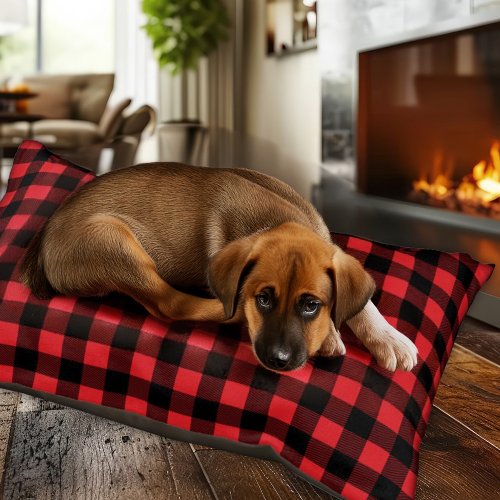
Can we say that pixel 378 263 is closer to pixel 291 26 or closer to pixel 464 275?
pixel 464 275

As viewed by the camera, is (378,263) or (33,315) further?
(378,263)

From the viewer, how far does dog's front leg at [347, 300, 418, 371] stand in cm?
139

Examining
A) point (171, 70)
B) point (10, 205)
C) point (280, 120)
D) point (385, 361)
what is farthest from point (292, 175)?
point (385, 361)

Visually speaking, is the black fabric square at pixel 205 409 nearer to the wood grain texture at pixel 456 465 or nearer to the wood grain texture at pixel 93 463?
the wood grain texture at pixel 93 463

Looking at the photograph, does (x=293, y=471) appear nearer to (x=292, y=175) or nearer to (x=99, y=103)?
(x=292, y=175)

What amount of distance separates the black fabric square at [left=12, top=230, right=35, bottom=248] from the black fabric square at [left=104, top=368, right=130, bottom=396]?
44cm

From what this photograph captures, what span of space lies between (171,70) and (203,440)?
6246mm

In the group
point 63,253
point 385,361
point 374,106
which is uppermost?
point 374,106

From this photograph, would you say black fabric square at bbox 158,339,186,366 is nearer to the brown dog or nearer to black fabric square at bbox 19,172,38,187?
the brown dog

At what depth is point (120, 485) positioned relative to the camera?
1.36 metres

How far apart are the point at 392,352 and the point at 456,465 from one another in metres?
0.27

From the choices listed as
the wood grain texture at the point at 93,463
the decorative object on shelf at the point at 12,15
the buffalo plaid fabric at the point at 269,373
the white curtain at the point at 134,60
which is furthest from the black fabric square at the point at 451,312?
the white curtain at the point at 134,60

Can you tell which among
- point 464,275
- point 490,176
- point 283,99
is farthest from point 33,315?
point 283,99

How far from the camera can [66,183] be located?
183 cm
